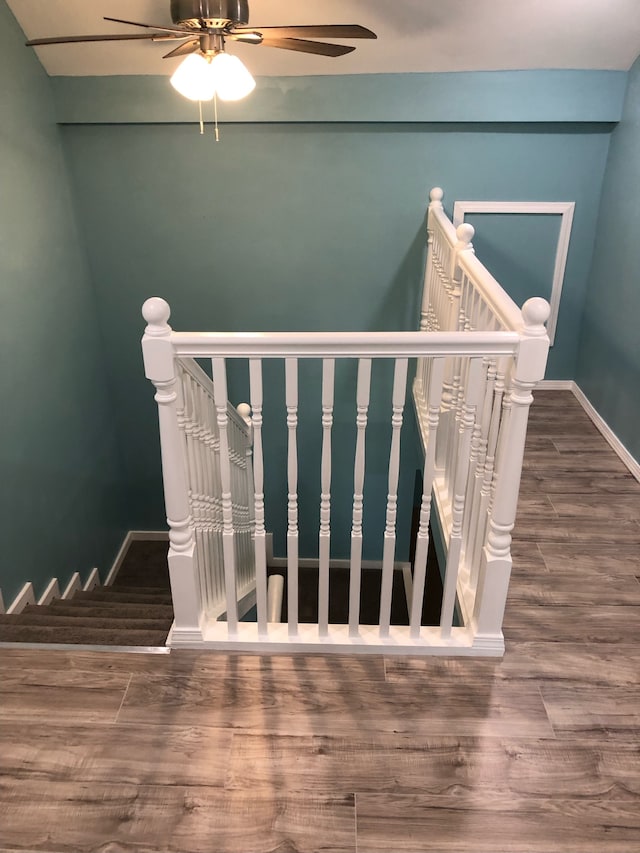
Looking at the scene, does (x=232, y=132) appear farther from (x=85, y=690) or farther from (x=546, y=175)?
(x=85, y=690)

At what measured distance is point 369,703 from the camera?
6.46 ft

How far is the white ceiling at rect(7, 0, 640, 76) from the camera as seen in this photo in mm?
3156

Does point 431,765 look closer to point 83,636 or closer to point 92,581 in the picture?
point 83,636

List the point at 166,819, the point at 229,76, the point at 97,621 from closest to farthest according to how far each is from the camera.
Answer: the point at 166,819, the point at 229,76, the point at 97,621

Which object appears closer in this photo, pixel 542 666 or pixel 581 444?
pixel 542 666

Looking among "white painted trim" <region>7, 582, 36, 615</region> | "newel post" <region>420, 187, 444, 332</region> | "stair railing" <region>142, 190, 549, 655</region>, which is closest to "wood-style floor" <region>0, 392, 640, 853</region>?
"stair railing" <region>142, 190, 549, 655</region>

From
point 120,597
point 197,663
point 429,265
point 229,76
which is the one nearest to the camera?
point 197,663

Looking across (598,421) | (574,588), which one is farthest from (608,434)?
(574,588)

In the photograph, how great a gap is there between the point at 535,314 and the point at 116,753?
64.7 inches

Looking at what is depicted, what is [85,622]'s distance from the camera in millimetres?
2590

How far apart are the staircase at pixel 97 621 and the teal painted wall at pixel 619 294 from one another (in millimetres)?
2418

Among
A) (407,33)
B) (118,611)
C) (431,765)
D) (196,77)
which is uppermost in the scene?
(407,33)

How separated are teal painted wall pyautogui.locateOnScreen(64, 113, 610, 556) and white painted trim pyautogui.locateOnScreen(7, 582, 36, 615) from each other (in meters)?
1.74

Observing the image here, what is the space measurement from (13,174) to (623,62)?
3.27 metres
